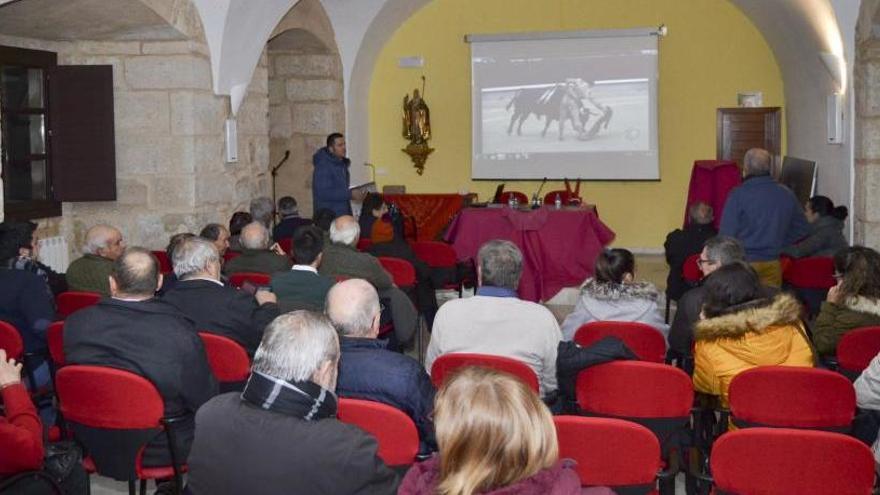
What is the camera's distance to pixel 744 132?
13.0 meters

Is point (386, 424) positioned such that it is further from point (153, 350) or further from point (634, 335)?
point (634, 335)

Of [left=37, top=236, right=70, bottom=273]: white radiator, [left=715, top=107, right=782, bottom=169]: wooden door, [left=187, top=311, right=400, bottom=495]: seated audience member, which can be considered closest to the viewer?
[left=187, top=311, right=400, bottom=495]: seated audience member

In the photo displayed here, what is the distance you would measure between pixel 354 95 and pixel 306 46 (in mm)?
1162

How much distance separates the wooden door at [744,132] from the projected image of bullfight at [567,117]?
884mm

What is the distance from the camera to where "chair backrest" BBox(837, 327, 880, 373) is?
4480 millimetres

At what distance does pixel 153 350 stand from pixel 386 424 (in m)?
1.02

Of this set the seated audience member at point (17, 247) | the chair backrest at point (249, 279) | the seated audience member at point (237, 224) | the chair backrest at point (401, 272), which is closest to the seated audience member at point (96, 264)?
the seated audience member at point (17, 247)

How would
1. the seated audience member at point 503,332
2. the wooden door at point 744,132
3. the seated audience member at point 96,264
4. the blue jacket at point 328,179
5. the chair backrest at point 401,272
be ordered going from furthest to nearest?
the wooden door at point 744,132 < the blue jacket at point 328,179 < the chair backrest at point 401,272 < the seated audience member at point 96,264 < the seated audience member at point 503,332

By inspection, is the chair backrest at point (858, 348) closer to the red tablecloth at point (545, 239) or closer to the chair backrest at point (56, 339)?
the chair backrest at point (56, 339)

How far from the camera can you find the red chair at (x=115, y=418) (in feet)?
12.0

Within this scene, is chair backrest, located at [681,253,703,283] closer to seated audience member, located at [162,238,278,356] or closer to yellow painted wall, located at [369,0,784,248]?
seated audience member, located at [162,238,278,356]

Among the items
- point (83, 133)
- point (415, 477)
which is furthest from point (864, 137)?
point (415, 477)

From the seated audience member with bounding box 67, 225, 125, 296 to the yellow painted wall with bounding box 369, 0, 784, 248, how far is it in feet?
26.5

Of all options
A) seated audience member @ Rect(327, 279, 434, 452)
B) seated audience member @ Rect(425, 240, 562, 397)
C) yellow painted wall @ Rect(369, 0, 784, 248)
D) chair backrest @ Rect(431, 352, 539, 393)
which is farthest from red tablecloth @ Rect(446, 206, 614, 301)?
seated audience member @ Rect(327, 279, 434, 452)
